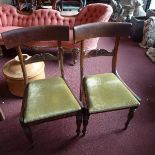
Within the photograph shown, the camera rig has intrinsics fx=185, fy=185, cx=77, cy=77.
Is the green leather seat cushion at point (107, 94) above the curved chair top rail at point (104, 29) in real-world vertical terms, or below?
below

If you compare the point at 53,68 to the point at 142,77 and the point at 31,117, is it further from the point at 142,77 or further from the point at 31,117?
the point at 31,117

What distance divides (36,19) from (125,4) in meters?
1.95

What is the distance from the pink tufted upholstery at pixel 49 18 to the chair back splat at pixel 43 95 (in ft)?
3.59

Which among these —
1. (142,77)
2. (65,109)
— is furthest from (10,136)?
(142,77)

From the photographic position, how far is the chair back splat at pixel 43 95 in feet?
4.15

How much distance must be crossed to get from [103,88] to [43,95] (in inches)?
18.6

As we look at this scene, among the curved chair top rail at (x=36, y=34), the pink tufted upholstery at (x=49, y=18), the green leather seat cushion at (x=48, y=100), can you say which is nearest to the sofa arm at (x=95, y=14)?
the pink tufted upholstery at (x=49, y=18)

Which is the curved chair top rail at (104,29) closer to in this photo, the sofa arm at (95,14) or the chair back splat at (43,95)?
the chair back splat at (43,95)

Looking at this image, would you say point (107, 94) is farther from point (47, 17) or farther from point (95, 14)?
point (47, 17)

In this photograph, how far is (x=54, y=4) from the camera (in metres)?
3.76

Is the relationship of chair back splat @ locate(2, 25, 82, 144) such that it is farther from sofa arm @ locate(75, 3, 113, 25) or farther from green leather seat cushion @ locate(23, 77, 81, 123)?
sofa arm @ locate(75, 3, 113, 25)

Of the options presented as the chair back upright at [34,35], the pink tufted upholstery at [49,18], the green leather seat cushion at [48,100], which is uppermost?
the chair back upright at [34,35]

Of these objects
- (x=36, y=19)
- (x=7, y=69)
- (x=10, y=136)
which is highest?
(x=36, y=19)

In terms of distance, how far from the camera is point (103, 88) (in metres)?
1.47
